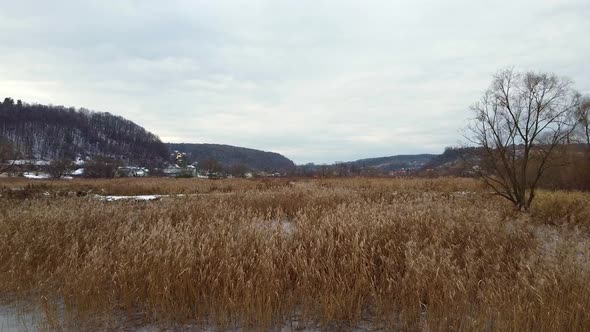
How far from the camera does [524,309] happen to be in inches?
Result: 122

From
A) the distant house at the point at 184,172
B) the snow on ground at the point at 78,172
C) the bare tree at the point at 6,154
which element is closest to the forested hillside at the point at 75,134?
the distant house at the point at 184,172

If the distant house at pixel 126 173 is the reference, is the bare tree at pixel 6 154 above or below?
above

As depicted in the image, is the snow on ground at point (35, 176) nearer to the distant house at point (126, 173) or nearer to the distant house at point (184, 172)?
the distant house at point (126, 173)

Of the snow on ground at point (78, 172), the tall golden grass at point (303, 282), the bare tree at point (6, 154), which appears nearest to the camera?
the tall golden grass at point (303, 282)

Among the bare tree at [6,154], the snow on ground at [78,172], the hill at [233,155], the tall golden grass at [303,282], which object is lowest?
the tall golden grass at [303,282]

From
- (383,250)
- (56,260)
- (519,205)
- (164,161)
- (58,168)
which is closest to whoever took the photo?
(56,260)

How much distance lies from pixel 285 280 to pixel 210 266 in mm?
913

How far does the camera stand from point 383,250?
510cm

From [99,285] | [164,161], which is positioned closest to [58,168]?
[99,285]

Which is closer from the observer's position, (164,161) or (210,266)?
(210,266)

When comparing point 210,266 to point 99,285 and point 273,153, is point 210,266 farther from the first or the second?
point 273,153

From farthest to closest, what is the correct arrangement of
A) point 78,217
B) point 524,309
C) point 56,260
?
point 78,217, point 56,260, point 524,309

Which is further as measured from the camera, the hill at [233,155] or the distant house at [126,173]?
the hill at [233,155]

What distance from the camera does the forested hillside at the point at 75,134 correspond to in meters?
130
